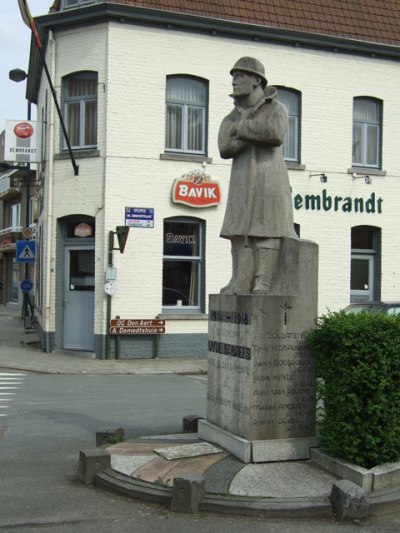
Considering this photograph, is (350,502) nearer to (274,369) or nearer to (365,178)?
(274,369)

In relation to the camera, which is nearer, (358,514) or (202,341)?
(358,514)

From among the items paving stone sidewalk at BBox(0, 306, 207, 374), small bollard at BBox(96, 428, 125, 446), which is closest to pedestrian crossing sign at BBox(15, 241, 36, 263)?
paving stone sidewalk at BBox(0, 306, 207, 374)

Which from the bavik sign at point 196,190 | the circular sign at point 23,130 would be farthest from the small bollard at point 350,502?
the circular sign at point 23,130

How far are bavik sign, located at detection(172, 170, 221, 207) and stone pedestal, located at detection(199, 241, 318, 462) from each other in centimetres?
1116

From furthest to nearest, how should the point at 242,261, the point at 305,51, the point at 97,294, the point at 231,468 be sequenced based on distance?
the point at 305,51 → the point at 97,294 → the point at 242,261 → the point at 231,468

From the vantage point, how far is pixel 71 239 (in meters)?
18.6

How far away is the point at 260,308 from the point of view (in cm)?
673

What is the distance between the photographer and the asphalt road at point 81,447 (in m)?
5.56

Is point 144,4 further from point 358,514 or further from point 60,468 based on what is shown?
point 358,514

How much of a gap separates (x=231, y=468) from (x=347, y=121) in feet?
49.7

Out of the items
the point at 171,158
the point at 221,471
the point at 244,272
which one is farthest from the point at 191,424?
the point at 171,158

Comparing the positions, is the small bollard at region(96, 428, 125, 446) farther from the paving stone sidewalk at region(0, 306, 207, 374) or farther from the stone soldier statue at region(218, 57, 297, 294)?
the paving stone sidewalk at region(0, 306, 207, 374)

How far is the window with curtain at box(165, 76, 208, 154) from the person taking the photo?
1850cm

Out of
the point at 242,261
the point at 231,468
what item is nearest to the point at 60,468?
the point at 231,468
